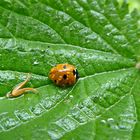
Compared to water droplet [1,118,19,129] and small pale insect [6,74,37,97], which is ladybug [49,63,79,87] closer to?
small pale insect [6,74,37,97]

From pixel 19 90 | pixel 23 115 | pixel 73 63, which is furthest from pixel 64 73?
pixel 23 115

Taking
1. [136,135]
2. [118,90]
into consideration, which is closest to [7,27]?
[118,90]

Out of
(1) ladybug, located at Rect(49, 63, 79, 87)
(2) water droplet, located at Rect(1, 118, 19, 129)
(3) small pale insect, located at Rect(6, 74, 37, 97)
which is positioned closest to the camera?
(2) water droplet, located at Rect(1, 118, 19, 129)

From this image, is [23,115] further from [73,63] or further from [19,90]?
[73,63]

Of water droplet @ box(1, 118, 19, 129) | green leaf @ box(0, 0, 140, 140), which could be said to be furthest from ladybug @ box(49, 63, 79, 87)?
water droplet @ box(1, 118, 19, 129)

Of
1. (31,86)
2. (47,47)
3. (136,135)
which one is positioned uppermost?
(47,47)

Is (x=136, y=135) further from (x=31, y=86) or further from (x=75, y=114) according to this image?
(x=31, y=86)
